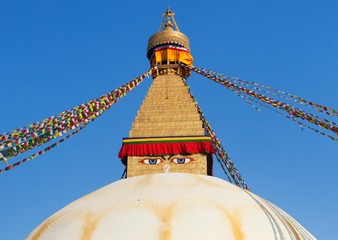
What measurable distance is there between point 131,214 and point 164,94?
779 cm

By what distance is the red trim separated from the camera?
389 inches

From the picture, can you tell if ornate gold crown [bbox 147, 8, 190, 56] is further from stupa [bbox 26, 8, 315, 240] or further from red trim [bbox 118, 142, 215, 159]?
stupa [bbox 26, 8, 315, 240]

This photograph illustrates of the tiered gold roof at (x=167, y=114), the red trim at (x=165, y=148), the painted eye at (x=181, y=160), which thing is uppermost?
the tiered gold roof at (x=167, y=114)

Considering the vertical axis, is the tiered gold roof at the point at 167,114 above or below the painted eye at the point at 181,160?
above

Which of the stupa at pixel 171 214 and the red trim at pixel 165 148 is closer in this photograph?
the stupa at pixel 171 214

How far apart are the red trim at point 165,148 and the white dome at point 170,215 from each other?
4.75m

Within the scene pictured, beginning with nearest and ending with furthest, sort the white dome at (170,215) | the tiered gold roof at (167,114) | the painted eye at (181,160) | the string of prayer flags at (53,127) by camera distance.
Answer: the white dome at (170,215), the string of prayer flags at (53,127), the painted eye at (181,160), the tiered gold roof at (167,114)

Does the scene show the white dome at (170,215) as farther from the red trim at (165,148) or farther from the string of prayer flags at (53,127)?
the red trim at (165,148)

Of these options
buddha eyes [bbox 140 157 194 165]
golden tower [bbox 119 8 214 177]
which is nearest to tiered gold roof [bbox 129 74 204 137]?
golden tower [bbox 119 8 214 177]

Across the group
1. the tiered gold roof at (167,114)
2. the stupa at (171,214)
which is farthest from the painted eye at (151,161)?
the stupa at (171,214)

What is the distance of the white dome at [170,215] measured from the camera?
4.15 meters

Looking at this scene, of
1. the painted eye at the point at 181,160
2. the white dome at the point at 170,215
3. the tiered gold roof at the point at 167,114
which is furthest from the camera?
the tiered gold roof at the point at 167,114

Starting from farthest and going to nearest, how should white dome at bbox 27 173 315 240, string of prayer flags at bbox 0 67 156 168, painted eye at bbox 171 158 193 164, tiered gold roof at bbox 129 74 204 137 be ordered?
tiered gold roof at bbox 129 74 204 137 < painted eye at bbox 171 158 193 164 < string of prayer flags at bbox 0 67 156 168 < white dome at bbox 27 173 315 240

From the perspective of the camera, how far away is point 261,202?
16.1 ft
